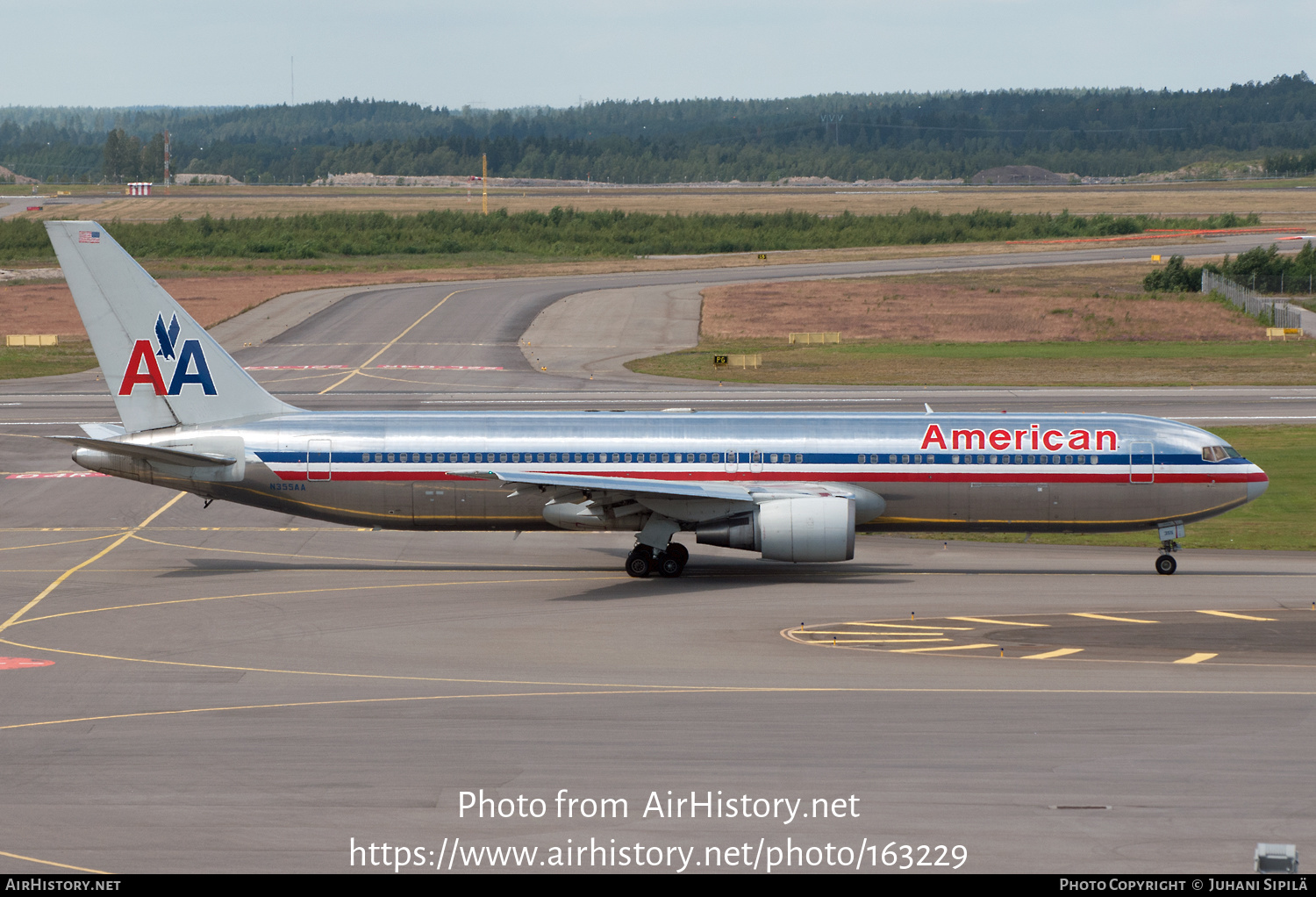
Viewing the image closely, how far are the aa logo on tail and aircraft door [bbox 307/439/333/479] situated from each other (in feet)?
13.6

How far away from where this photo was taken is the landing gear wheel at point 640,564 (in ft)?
126

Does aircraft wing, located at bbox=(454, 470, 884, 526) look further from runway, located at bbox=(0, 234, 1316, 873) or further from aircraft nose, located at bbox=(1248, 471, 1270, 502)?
aircraft nose, located at bbox=(1248, 471, 1270, 502)

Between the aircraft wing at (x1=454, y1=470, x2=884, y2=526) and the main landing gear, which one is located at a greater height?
the aircraft wing at (x1=454, y1=470, x2=884, y2=526)

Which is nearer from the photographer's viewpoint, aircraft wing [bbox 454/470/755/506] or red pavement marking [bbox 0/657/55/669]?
red pavement marking [bbox 0/657/55/669]

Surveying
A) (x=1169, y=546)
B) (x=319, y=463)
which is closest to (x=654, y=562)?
(x=319, y=463)

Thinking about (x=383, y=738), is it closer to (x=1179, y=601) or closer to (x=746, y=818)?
(x=746, y=818)

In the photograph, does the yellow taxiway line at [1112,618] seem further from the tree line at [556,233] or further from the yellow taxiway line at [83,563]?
the tree line at [556,233]

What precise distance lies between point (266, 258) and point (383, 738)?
454ft

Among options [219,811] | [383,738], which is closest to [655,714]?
[383,738]

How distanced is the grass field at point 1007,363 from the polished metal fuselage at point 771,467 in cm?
3743

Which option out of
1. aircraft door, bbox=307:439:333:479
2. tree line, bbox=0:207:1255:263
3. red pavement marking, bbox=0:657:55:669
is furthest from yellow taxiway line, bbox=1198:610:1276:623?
tree line, bbox=0:207:1255:263

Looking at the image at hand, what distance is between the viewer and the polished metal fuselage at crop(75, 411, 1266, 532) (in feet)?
126

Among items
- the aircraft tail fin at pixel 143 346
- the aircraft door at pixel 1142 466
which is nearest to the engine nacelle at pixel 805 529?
the aircraft door at pixel 1142 466
